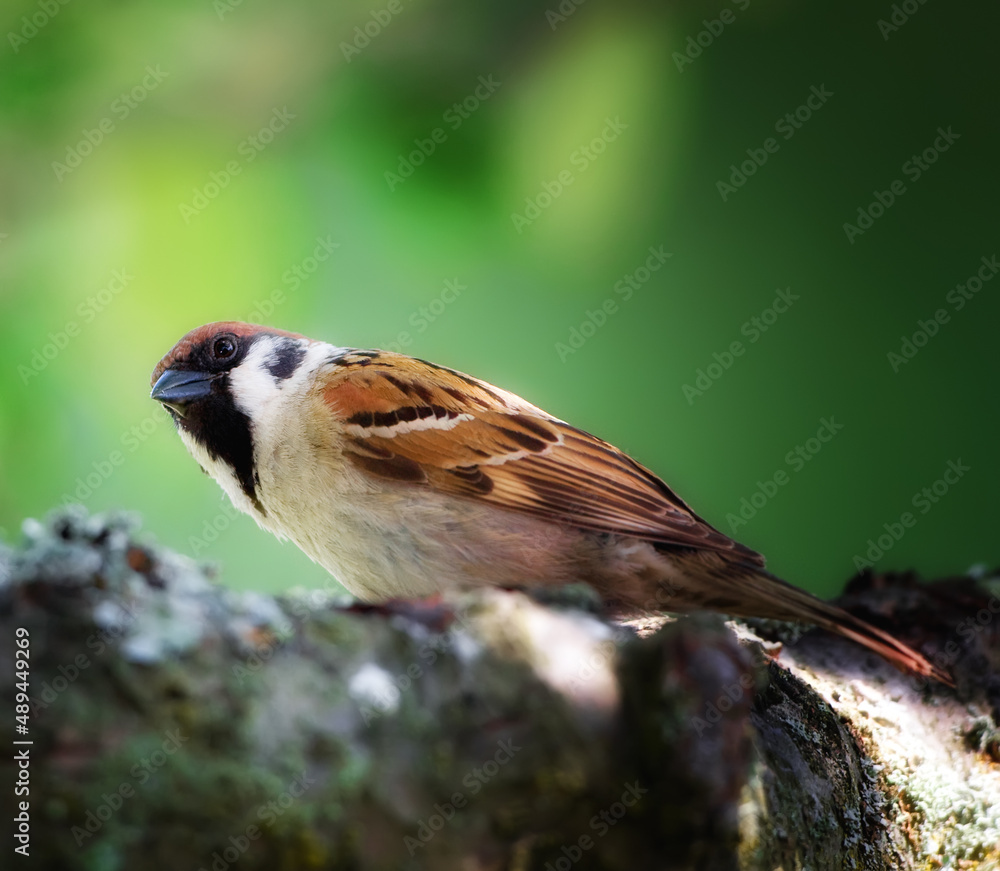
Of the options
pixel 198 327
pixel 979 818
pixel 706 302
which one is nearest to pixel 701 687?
pixel 979 818

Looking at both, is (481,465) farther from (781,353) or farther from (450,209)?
(781,353)

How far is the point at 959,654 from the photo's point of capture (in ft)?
8.43

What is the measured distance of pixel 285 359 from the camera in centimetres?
296

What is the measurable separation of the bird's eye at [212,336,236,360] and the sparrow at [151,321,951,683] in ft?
0.11

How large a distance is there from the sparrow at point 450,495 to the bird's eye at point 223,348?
33 mm

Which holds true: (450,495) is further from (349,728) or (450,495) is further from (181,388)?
(349,728)

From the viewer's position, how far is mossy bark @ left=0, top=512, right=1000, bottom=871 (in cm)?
113

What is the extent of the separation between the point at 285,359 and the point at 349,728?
1915mm

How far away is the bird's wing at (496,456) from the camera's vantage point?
245 cm

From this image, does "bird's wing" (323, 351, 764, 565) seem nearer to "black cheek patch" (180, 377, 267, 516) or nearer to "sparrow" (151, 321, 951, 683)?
"sparrow" (151, 321, 951, 683)

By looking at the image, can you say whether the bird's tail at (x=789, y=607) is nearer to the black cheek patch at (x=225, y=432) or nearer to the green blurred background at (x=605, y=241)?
the green blurred background at (x=605, y=241)

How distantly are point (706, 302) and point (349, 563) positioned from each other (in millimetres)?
1770

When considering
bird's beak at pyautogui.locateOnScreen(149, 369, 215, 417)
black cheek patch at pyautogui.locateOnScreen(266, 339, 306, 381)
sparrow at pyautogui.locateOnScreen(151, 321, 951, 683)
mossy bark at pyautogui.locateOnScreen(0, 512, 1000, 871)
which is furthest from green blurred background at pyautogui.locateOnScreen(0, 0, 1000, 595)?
mossy bark at pyautogui.locateOnScreen(0, 512, 1000, 871)

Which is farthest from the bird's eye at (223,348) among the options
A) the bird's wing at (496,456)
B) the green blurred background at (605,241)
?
the bird's wing at (496,456)
